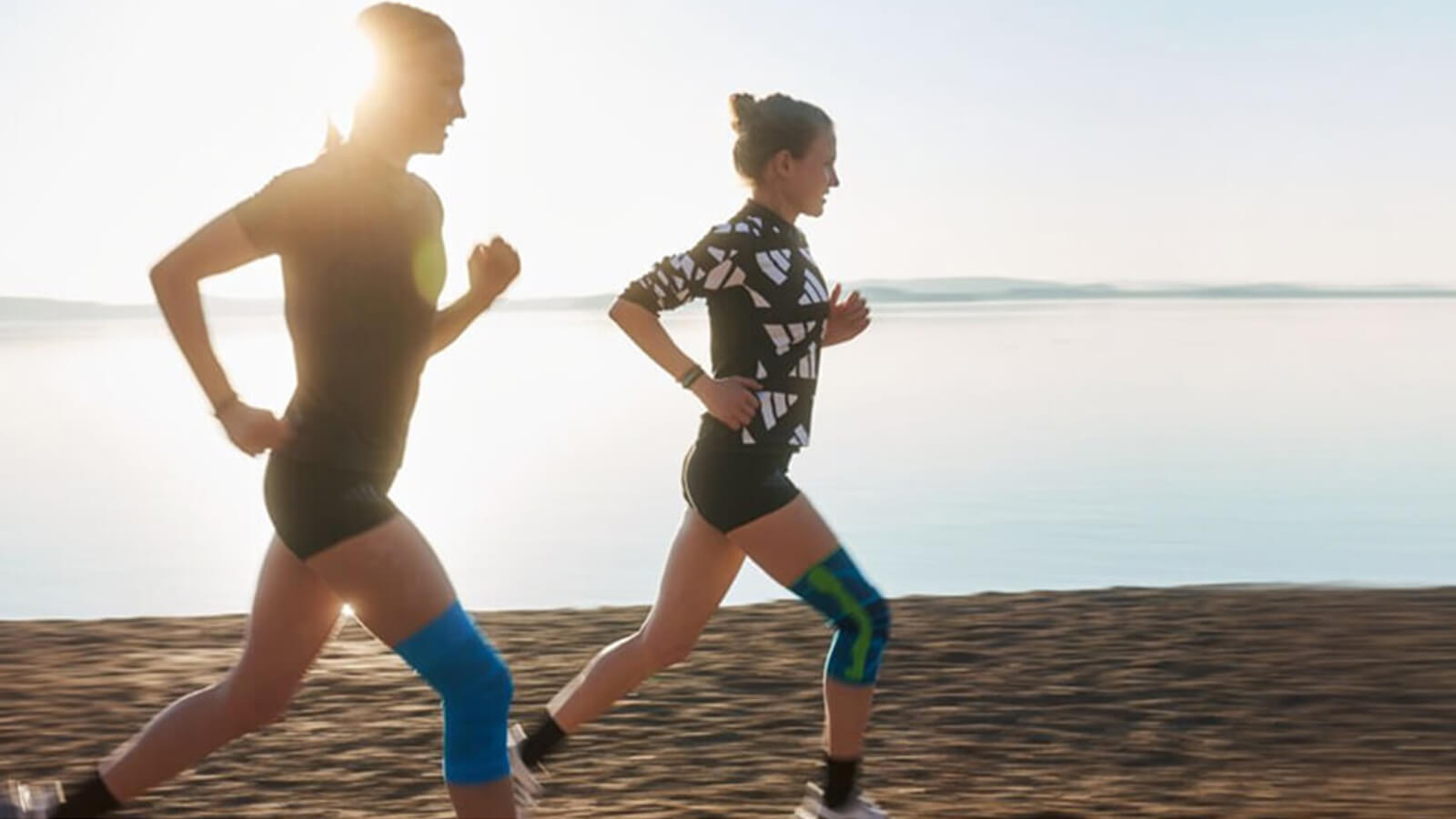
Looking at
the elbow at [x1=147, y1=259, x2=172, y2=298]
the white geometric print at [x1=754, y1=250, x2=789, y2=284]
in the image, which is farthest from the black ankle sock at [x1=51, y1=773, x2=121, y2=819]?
the white geometric print at [x1=754, y1=250, x2=789, y2=284]

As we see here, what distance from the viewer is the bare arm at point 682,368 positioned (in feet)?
15.8

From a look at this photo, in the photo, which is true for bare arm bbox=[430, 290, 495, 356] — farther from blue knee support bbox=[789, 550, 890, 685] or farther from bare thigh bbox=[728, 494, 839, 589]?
blue knee support bbox=[789, 550, 890, 685]

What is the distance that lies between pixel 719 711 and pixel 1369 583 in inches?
148

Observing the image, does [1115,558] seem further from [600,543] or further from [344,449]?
[344,449]

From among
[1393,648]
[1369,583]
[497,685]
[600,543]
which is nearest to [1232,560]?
[600,543]

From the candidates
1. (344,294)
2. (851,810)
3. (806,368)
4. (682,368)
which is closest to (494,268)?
(344,294)

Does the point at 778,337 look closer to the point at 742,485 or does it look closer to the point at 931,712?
the point at 742,485

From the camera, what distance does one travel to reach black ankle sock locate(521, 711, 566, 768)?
5.29m

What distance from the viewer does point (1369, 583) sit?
9.02 meters

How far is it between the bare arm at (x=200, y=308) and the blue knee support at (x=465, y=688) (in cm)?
52

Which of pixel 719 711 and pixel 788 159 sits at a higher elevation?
pixel 788 159

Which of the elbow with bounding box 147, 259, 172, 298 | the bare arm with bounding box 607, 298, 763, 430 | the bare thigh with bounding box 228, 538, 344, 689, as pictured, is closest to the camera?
the elbow with bounding box 147, 259, 172, 298

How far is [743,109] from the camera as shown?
5.11m

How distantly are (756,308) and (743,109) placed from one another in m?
0.58
